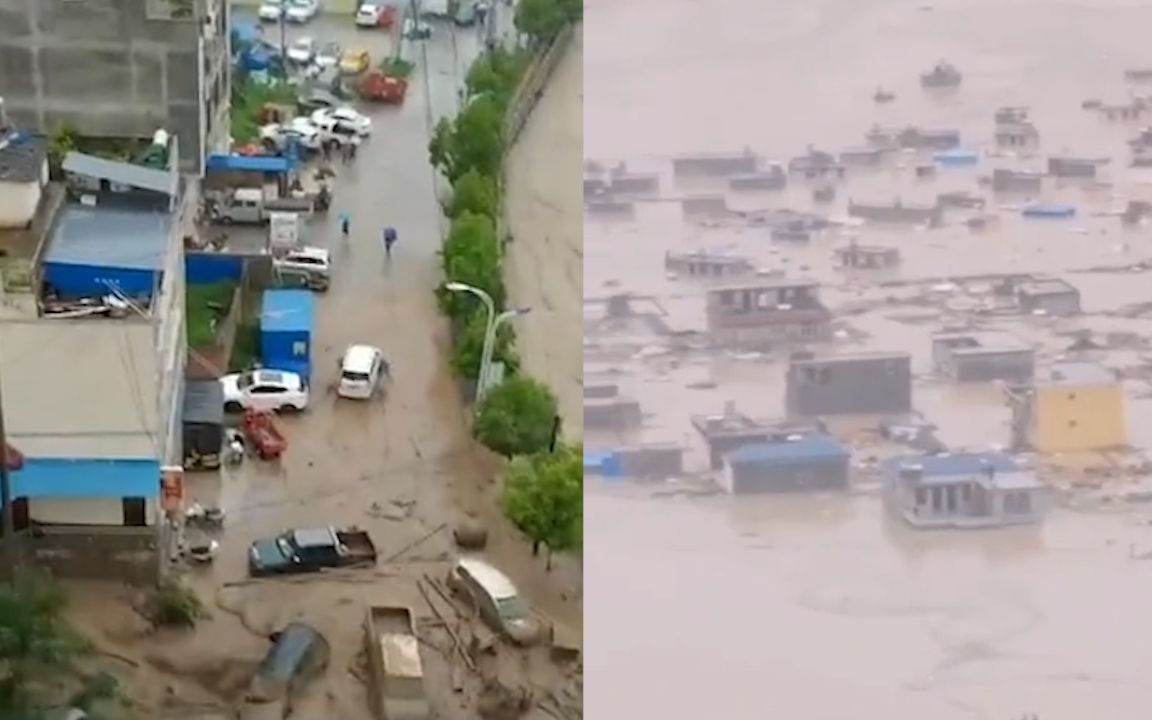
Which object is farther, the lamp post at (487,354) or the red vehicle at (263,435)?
the lamp post at (487,354)

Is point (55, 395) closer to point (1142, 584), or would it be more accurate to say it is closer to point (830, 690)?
point (830, 690)

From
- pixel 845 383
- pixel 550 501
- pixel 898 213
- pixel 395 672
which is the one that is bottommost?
pixel 395 672

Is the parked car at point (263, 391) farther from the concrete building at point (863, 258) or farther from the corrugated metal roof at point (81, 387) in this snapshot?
the concrete building at point (863, 258)

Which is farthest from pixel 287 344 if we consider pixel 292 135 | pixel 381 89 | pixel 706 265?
pixel 706 265

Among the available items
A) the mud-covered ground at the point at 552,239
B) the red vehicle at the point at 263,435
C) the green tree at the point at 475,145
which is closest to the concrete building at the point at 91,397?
the red vehicle at the point at 263,435

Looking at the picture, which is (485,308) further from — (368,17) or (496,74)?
(368,17)

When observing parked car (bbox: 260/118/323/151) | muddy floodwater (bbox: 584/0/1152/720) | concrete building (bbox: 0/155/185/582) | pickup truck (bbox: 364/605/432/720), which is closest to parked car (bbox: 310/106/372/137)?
parked car (bbox: 260/118/323/151)

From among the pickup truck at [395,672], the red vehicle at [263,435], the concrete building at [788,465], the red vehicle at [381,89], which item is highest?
the red vehicle at [381,89]
